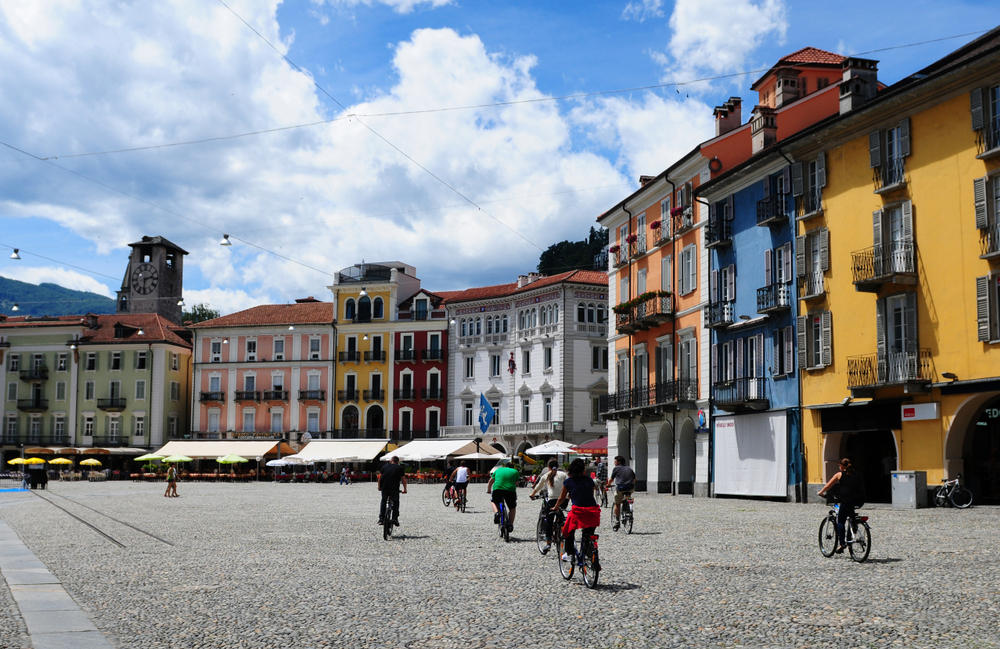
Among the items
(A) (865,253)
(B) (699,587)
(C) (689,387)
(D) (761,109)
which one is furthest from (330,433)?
(B) (699,587)

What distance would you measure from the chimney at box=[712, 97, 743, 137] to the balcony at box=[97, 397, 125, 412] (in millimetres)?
62312

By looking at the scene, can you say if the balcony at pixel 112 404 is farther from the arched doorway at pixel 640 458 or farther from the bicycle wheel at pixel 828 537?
the bicycle wheel at pixel 828 537

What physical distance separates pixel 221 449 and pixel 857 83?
192 ft

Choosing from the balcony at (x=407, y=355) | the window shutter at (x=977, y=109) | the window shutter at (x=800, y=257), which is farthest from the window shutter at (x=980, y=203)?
the balcony at (x=407, y=355)

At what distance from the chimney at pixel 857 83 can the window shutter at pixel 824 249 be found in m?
3.96

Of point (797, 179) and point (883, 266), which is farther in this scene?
point (797, 179)

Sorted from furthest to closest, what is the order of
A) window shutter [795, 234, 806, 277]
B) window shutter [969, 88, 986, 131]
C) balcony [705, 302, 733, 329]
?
balcony [705, 302, 733, 329], window shutter [795, 234, 806, 277], window shutter [969, 88, 986, 131]

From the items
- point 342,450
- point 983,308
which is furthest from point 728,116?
point 342,450

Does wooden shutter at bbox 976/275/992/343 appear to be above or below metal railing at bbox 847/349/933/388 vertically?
above

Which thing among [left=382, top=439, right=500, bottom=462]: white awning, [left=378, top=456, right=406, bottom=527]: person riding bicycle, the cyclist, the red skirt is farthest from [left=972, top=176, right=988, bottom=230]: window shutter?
[left=382, top=439, right=500, bottom=462]: white awning

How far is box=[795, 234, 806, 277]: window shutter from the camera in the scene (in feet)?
122

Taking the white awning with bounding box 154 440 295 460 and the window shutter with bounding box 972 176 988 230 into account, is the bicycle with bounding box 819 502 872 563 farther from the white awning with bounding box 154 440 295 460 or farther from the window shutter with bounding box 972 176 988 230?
the white awning with bounding box 154 440 295 460

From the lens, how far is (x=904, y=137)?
106 ft

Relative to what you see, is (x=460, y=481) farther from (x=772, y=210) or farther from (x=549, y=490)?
(x=772, y=210)
